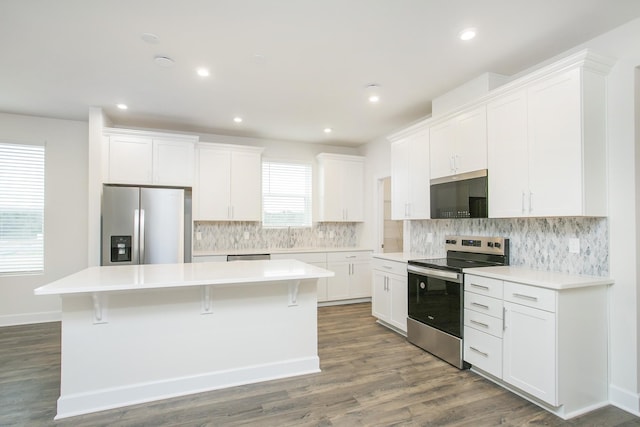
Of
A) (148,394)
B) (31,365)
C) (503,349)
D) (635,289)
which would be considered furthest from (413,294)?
(31,365)

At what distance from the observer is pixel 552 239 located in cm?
281

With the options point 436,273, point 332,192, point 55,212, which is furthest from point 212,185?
point 436,273

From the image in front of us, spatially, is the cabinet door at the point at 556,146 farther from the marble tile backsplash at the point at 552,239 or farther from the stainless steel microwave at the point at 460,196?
the stainless steel microwave at the point at 460,196

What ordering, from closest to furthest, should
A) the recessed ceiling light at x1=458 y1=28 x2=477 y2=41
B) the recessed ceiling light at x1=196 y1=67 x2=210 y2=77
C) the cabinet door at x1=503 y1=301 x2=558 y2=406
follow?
the cabinet door at x1=503 y1=301 x2=558 y2=406 → the recessed ceiling light at x1=458 y1=28 x2=477 y2=41 → the recessed ceiling light at x1=196 y1=67 x2=210 y2=77

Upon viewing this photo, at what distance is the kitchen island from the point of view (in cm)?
233

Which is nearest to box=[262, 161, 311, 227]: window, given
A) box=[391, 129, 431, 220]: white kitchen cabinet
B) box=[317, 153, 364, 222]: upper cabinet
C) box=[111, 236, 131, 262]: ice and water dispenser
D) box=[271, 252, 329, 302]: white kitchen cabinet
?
box=[317, 153, 364, 222]: upper cabinet

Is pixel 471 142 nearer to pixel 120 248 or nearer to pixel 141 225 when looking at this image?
pixel 141 225

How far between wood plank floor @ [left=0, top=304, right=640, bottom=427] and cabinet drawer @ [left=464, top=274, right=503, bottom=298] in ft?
2.47

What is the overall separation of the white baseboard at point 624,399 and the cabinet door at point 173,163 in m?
4.94

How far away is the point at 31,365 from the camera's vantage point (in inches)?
120

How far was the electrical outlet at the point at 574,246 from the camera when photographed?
2.62 m

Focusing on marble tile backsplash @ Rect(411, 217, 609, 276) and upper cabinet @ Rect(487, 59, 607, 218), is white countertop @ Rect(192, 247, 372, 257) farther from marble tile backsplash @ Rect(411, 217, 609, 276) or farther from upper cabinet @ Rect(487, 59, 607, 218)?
upper cabinet @ Rect(487, 59, 607, 218)

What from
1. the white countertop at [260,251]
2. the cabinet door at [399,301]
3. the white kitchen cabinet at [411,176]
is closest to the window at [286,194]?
the white countertop at [260,251]

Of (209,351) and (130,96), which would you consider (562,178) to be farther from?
(130,96)
